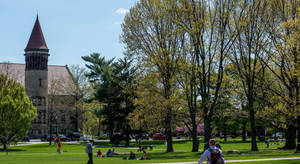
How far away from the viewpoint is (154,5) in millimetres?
36438

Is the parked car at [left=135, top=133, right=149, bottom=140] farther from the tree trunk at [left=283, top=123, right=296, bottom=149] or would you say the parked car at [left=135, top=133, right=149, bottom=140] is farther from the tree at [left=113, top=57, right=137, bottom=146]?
the tree trunk at [left=283, top=123, right=296, bottom=149]

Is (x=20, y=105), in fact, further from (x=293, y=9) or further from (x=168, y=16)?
(x=293, y=9)

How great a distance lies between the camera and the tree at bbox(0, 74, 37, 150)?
154 feet

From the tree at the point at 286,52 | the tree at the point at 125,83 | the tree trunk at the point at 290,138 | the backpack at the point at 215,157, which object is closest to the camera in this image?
the backpack at the point at 215,157

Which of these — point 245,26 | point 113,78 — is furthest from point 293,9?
point 113,78

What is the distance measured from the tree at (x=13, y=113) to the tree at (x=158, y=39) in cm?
1751

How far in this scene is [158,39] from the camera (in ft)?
121

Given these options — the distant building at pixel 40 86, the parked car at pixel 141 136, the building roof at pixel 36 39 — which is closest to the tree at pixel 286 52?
the parked car at pixel 141 136

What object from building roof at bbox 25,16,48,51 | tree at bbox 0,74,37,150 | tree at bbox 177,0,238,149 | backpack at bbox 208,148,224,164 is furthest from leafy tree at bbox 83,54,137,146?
backpack at bbox 208,148,224,164

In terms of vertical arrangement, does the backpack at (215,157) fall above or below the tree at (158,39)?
below

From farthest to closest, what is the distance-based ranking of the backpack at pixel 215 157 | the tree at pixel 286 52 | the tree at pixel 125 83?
the tree at pixel 125 83
the tree at pixel 286 52
the backpack at pixel 215 157

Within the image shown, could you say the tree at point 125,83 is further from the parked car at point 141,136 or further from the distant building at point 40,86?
the distant building at point 40,86

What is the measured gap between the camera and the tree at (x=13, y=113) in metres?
46.9

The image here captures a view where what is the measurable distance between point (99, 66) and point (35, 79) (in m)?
28.4
